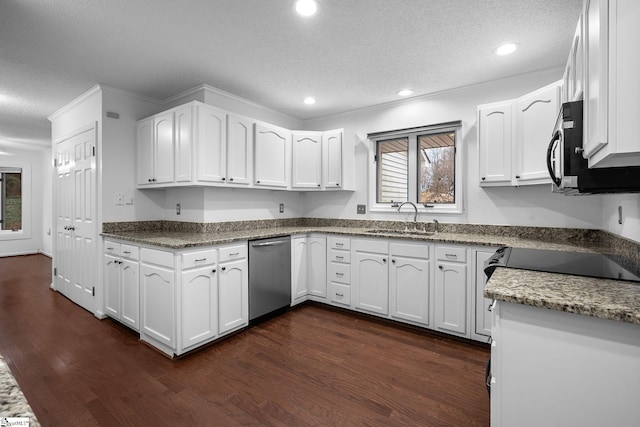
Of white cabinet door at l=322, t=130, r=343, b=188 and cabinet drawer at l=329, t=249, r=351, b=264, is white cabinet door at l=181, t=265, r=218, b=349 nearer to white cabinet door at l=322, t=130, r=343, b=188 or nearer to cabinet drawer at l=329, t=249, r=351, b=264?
cabinet drawer at l=329, t=249, r=351, b=264

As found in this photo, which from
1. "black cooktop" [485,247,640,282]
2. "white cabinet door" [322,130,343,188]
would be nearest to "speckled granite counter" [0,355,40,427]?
"black cooktop" [485,247,640,282]

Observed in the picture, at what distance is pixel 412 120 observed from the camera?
351 centimetres

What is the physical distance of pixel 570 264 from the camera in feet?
5.01

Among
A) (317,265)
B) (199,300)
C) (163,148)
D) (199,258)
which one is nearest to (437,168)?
(317,265)

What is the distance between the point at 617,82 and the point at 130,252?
331 cm

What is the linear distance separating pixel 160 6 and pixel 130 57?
871 mm

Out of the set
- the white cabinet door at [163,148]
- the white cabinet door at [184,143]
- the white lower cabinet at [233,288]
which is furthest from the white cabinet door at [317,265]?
the white cabinet door at [163,148]

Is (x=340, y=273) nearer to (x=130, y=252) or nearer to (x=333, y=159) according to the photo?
(x=333, y=159)

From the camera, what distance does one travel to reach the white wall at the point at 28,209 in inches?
251

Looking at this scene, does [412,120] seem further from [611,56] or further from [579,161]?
[611,56]

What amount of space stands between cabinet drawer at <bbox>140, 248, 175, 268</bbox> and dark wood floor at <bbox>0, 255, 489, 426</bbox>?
743 millimetres

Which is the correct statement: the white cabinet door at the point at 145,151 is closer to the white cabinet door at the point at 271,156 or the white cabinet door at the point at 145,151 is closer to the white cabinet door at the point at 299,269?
the white cabinet door at the point at 271,156

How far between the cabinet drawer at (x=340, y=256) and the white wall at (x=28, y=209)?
7450 mm

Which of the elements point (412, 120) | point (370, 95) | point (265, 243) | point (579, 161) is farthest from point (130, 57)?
point (579, 161)
